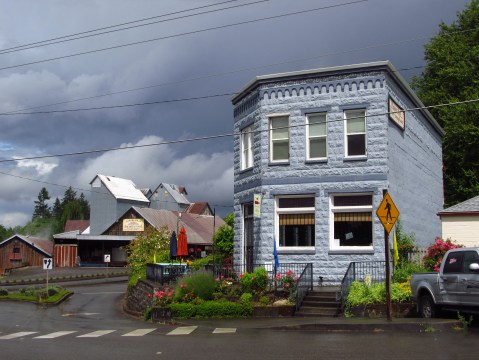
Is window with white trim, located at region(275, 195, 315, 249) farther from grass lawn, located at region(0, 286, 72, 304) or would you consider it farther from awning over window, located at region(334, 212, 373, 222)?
grass lawn, located at region(0, 286, 72, 304)

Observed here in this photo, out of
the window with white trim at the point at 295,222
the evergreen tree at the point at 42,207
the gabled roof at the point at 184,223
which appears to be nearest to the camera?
the window with white trim at the point at 295,222

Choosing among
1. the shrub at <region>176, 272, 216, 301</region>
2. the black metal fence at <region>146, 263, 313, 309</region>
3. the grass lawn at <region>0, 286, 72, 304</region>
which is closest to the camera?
the shrub at <region>176, 272, 216, 301</region>

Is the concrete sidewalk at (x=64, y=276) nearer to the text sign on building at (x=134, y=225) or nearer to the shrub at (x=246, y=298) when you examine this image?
the text sign on building at (x=134, y=225)

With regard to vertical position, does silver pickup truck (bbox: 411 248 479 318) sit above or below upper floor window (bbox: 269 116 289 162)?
below

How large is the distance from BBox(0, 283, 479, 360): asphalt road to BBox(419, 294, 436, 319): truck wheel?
6.26 feet

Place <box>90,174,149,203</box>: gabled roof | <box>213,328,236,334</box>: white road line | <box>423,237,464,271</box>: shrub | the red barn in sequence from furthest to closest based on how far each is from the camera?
<box>90,174,149,203</box>: gabled roof, the red barn, <box>423,237,464,271</box>: shrub, <box>213,328,236,334</box>: white road line

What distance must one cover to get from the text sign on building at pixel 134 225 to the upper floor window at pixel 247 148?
4113 cm

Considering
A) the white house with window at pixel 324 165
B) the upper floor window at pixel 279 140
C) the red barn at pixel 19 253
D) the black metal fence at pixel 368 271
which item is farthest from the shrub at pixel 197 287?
the red barn at pixel 19 253

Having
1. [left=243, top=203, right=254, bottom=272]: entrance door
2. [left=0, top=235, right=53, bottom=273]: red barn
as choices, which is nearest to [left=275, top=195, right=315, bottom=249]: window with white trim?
[left=243, top=203, right=254, bottom=272]: entrance door

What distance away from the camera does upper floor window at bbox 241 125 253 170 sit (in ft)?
80.5

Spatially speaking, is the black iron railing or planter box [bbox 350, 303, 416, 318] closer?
planter box [bbox 350, 303, 416, 318]

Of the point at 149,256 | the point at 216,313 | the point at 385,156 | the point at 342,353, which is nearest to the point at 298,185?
the point at 385,156

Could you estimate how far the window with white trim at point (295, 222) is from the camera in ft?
74.2

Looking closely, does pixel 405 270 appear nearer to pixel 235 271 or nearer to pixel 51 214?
pixel 235 271
